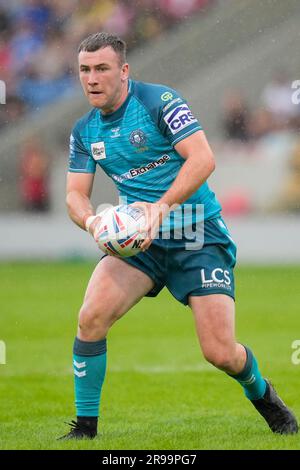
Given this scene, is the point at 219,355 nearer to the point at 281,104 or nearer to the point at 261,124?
the point at 261,124

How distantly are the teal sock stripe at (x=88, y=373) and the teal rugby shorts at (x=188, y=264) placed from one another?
0.48 metres

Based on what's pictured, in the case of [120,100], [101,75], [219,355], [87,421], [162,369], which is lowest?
[162,369]

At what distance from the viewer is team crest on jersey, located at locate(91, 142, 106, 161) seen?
231 inches

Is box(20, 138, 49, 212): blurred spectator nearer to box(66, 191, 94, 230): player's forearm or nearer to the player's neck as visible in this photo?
box(66, 191, 94, 230): player's forearm

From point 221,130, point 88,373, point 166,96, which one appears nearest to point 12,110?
point 221,130

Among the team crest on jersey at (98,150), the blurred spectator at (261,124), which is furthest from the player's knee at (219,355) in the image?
the blurred spectator at (261,124)

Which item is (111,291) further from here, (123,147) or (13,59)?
(13,59)

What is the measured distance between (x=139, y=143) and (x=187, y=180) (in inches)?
17.3

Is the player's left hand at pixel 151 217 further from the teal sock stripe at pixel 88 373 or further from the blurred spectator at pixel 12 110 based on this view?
the blurred spectator at pixel 12 110

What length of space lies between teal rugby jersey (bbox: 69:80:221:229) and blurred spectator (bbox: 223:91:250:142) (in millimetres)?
11121

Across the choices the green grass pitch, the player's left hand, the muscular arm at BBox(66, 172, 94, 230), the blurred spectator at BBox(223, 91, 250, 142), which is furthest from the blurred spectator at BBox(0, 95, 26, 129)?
the player's left hand

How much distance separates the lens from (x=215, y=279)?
574 cm

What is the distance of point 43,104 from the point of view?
17.7 metres

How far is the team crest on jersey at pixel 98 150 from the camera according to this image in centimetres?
586
